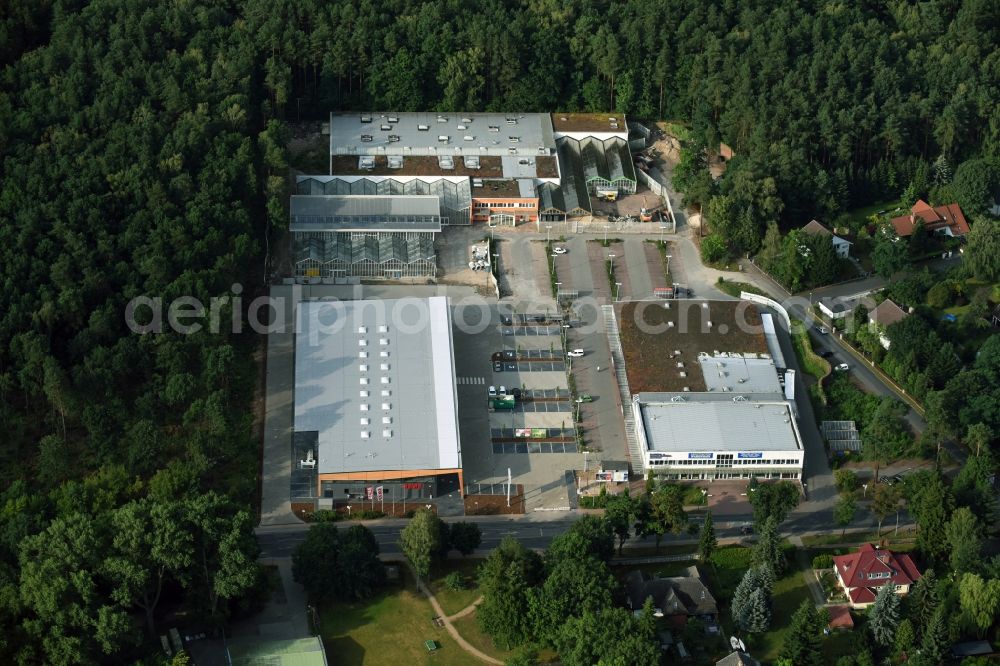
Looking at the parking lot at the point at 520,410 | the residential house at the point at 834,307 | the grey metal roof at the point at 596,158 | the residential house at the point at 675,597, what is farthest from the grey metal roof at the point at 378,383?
the residential house at the point at 834,307

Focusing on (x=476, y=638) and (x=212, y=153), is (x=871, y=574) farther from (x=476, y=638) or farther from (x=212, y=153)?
(x=212, y=153)

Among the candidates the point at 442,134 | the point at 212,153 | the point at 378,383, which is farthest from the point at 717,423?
the point at 212,153

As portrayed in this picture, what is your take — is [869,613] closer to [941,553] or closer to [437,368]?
[941,553]

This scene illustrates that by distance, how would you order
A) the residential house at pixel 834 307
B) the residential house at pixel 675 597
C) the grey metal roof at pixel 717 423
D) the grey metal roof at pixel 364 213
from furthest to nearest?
the grey metal roof at pixel 364 213, the residential house at pixel 834 307, the grey metal roof at pixel 717 423, the residential house at pixel 675 597

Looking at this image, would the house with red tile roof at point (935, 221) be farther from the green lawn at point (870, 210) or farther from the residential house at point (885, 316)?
the residential house at point (885, 316)

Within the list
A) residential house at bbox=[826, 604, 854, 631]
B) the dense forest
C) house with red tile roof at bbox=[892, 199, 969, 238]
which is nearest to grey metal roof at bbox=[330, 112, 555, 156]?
the dense forest

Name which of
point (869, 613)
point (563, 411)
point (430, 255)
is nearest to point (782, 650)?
point (869, 613)
